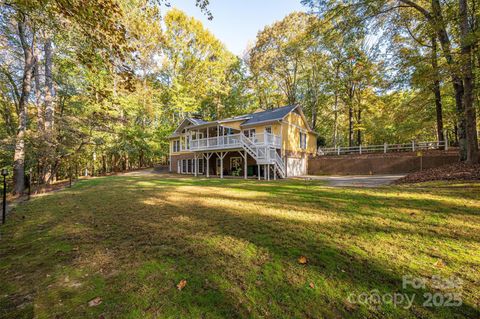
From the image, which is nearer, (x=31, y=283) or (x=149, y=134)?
(x=31, y=283)

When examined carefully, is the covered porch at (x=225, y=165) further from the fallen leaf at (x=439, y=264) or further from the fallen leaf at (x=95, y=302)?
the fallen leaf at (x=95, y=302)

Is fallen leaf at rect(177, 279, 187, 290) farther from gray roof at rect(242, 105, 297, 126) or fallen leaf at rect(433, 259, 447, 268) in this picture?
gray roof at rect(242, 105, 297, 126)

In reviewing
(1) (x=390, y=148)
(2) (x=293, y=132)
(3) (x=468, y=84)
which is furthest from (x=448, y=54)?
(1) (x=390, y=148)

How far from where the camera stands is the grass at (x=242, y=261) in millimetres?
2090

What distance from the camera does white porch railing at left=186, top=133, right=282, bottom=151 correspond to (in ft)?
53.0

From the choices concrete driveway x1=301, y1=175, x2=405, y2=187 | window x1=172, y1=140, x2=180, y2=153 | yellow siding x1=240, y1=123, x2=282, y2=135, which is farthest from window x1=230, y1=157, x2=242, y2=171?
concrete driveway x1=301, y1=175, x2=405, y2=187

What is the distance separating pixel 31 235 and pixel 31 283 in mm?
2476

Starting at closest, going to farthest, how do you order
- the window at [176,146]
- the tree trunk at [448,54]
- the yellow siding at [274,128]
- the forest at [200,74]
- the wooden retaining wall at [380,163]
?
1. the forest at [200,74]
2. the tree trunk at [448,54]
3. the wooden retaining wall at [380,163]
4. the yellow siding at [274,128]
5. the window at [176,146]

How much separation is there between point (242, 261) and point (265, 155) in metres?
12.6

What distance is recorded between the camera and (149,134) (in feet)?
80.1

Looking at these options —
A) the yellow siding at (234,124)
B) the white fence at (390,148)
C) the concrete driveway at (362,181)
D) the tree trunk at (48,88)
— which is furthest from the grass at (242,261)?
the white fence at (390,148)

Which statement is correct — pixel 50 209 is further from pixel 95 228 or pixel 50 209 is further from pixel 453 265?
pixel 453 265

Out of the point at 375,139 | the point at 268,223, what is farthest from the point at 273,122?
the point at 375,139

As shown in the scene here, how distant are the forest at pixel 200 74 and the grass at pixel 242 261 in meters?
3.24
